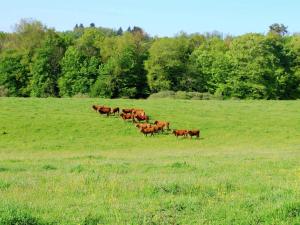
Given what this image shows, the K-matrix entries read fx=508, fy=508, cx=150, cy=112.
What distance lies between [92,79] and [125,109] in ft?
146

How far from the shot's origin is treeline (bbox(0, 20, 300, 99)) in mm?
79250

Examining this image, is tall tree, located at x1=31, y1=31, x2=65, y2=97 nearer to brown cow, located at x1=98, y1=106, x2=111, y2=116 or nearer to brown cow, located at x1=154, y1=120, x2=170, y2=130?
brown cow, located at x1=98, y1=106, x2=111, y2=116

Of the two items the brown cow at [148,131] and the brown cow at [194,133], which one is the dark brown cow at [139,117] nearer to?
the brown cow at [148,131]

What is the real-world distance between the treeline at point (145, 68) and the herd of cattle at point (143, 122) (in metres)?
40.2

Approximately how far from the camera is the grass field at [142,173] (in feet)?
29.9

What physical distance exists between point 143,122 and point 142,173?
70.5 feet

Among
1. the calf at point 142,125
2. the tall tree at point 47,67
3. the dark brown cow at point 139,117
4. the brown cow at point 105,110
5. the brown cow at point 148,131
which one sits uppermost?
the tall tree at point 47,67

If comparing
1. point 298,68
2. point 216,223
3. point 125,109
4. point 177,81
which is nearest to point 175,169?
point 216,223

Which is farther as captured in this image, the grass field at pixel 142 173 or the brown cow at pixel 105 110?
the brown cow at pixel 105 110

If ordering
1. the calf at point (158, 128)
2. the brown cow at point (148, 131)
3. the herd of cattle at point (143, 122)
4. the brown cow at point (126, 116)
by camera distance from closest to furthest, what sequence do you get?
the herd of cattle at point (143, 122) < the brown cow at point (148, 131) < the calf at point (158, 128) < the brown cow at point (126, 116)

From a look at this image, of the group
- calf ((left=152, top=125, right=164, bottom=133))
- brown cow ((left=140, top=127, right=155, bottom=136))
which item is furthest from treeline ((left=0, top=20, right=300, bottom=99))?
brown cow ((left=140, top=127, right=155, bottom=136))

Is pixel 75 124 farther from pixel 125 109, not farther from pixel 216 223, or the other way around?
pixel 216 223

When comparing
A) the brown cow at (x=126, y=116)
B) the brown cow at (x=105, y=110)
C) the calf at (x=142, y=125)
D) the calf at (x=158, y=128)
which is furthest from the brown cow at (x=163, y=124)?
the brown cow at (x=105, y=110)

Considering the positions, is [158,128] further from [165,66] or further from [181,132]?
[165,66]
